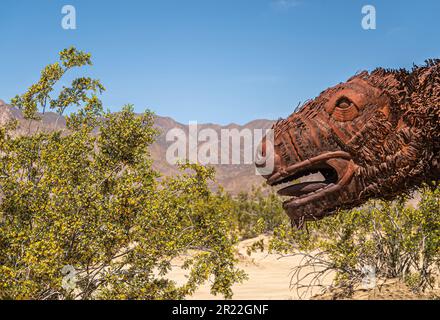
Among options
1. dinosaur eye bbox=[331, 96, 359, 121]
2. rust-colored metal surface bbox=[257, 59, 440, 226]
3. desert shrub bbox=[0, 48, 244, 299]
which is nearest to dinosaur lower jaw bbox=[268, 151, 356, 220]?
rust-colored metal surface bbox=[257, 59, 440, 226]

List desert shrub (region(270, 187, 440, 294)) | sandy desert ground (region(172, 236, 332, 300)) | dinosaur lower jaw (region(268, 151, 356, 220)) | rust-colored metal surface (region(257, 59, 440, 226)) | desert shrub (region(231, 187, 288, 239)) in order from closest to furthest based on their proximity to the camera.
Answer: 1. rust-colored metal surface (region(257, 59, 440, 226))
2. dinosaur lower jaw (region(268, 151, 356, 220))
3. desert shrub (region(270, 187, 440, 294))
4. sandy desert ground (region(172, 236, 332, 300))
5. desert shrub (region(231, 187, 288, 239))

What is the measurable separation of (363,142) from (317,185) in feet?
1.84

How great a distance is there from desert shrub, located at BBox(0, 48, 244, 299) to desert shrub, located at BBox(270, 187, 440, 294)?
6.88ft

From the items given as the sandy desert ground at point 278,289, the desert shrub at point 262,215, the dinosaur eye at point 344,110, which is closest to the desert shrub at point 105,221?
the sandy desert ground at point 278,289

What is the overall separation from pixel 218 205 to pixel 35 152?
163 inches

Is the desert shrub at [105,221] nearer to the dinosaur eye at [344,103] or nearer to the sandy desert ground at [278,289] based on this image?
the sandy desert ground at [278,289]

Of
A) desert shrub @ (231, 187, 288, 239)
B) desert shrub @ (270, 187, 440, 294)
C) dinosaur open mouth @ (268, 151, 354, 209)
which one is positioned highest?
desert shrub @ (231, 187, 288, 239)

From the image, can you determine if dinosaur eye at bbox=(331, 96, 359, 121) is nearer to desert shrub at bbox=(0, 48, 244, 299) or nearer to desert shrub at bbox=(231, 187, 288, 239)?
desert shrub at bbox=(0, 48, 244, 299)

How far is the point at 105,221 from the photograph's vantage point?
684 centimetres

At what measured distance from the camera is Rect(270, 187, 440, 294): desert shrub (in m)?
9.38

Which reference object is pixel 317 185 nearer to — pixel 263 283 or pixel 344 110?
pixel 344 110
